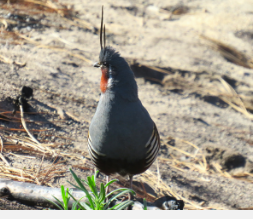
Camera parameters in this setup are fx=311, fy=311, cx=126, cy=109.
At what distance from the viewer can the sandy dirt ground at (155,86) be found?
3.51 meters

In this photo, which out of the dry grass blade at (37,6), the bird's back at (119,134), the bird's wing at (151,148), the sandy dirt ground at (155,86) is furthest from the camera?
the dry grass blade at (37,6)

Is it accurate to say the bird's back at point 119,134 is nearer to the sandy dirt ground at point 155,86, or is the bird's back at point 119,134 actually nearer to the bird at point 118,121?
the bird at point 118,121

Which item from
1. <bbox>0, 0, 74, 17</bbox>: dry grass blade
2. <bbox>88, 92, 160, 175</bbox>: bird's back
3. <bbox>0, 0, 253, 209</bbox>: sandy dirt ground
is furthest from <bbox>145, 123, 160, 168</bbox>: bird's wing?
<bbox>0, 0, 74, 17</bbox>: dry grass blade

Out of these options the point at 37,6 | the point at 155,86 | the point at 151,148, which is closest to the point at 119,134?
the point at 151,148

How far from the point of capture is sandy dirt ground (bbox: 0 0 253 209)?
3.51m

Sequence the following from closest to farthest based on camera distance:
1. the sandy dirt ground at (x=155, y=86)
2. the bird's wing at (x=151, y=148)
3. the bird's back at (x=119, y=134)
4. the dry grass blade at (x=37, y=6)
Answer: the bird's back at (x=119, y=134), the bird's wing at (x=151, y=148), the sandy dirt ground at (x=155, y=86), the dry grass blade at (x=37, y=6)

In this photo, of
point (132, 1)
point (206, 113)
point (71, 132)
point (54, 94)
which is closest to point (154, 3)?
point (132, 1)

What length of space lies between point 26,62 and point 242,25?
14.7 ft

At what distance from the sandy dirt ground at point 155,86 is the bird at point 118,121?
556 mm

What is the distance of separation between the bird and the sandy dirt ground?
21.9 inches

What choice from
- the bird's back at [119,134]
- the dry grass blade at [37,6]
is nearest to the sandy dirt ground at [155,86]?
the dry grass blade at [37,6]

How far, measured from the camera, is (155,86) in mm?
5109

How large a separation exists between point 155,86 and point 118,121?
2492 mm

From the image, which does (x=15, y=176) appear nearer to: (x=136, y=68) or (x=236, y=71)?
(x=136, y=68)
